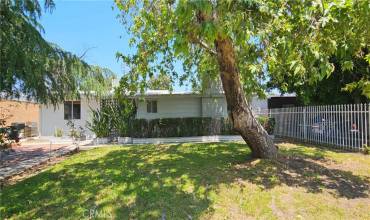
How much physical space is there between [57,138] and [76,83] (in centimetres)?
1196

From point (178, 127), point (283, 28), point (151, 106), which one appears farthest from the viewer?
point (151, 106)

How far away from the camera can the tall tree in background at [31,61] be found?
645cm

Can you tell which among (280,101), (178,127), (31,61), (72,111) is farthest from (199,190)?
(280,101)

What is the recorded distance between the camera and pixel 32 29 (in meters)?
7.01

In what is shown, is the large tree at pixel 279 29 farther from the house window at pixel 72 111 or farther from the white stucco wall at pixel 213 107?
the house window at pixel 72 111

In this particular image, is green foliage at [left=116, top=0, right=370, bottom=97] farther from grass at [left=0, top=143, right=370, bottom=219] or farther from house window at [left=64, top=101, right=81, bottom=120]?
house window at [left=64, top=101, right=81, bottom=120]

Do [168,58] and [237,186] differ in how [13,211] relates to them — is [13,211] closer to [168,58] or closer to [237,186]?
[237,186]

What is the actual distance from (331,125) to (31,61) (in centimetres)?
1158

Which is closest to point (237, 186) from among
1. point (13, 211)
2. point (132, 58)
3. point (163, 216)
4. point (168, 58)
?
point (163, 216)

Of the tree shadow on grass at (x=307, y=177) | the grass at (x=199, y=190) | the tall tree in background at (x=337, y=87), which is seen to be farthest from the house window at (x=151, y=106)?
the tree shadow on grass at (x=307, y=177)

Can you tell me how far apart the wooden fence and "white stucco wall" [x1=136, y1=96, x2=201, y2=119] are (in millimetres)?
5492

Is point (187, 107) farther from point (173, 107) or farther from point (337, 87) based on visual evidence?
point (337, 87)

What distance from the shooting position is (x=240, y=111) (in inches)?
361

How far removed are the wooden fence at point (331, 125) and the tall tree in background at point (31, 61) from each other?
31.8 feet
